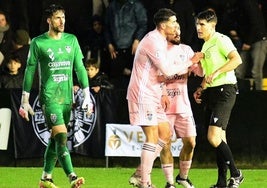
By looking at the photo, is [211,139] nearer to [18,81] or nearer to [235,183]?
[235,183]

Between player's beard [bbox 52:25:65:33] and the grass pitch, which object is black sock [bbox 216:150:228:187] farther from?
player's beard [bbox 52:25:65:33]

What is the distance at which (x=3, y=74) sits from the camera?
714 inches

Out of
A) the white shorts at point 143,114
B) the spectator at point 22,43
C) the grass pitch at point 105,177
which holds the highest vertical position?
the spectator at point 22,43

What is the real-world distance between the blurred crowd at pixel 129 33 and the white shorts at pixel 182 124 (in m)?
4.28

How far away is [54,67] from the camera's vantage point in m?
13.4

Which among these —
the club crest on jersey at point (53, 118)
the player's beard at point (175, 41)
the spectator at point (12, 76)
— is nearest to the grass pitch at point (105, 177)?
the club crest on jersey at point (53, 118)

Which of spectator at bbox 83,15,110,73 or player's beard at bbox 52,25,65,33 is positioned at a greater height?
player's beard at bbox 52,25,65,33

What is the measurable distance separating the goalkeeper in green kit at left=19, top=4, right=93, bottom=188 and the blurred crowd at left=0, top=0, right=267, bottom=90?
4549 millimetres

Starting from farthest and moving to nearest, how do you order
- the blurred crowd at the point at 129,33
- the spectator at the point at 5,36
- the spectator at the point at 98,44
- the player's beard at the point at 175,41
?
the spectator at the point at 98,44 < the spectator at the point at 5,36 < the blurred crowd at the point at 129,33 < the player's beard at the point at 175,41

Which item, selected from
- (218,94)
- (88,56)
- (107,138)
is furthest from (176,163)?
(218,94)

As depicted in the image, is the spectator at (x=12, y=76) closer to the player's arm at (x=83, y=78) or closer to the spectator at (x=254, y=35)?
the spectator at (x=254, y=35)

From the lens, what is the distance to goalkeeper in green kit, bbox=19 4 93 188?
43.8 feet

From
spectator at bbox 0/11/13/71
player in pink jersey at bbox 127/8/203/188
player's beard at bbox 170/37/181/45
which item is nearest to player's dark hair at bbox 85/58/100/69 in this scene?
spectator at bbox 0/11/13/71

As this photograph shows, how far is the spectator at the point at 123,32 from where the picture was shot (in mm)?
18578
